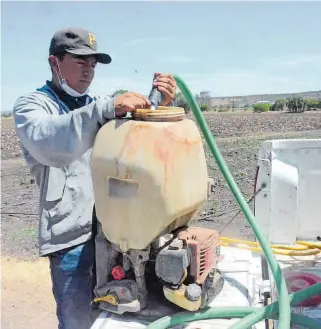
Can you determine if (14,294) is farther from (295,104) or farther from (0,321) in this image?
(295,104)

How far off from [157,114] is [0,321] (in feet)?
10.4

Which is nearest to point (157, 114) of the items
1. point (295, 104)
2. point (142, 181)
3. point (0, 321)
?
point (142, 181)

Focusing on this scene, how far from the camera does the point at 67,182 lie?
7.39 feet

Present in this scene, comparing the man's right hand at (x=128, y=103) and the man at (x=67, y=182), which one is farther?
the man at (x=67, y=182)

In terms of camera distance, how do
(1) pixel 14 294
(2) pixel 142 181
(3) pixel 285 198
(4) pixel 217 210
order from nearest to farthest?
(2) pixel 142 181, (3) pixel 285 198, (1) pixel 14 294, (4) pixel 217 210

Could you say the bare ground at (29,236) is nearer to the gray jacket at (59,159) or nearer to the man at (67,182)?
the man at (67,182)

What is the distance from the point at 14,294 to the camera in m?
4.80

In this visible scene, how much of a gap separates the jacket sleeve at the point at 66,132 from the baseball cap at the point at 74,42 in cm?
42

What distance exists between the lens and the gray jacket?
1931mm

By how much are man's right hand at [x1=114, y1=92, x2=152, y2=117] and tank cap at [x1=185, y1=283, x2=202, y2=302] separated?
71cm

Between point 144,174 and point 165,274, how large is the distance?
0.41m

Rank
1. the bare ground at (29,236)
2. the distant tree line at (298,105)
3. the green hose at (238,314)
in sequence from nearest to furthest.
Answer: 1. the green hose at (238,314)
2. the bare ground at (29,236)
3. the distant tree line at (298,105)

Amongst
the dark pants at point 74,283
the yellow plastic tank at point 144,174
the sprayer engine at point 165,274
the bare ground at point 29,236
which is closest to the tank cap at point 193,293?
the sprayer engine at point 165,274

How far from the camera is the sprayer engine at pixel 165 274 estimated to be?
1950 millimetres
